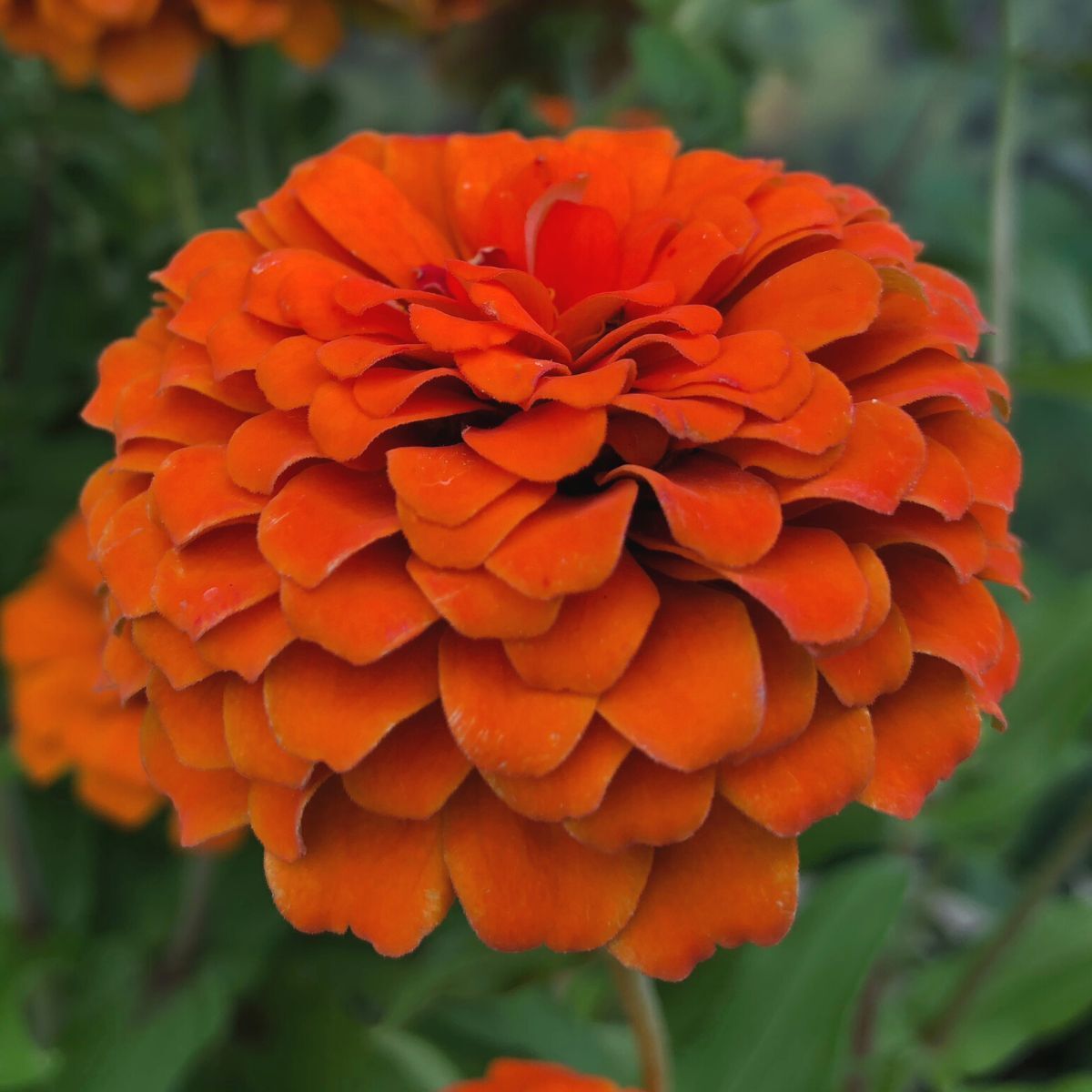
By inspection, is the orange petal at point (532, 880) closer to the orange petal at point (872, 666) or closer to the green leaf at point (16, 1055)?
the orange petal at point (872, 666)

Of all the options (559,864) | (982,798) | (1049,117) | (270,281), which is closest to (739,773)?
(559,864)

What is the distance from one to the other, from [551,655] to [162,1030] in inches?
17.9

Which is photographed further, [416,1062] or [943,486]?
[416,1062]

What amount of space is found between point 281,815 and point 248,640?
4cm

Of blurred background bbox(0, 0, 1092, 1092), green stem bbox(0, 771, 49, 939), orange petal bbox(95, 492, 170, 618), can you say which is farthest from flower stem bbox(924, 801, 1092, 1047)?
green stem bbox(0, 771, 49, 939)

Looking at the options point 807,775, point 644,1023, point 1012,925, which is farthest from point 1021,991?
point 807,775

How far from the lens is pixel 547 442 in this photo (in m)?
0.26

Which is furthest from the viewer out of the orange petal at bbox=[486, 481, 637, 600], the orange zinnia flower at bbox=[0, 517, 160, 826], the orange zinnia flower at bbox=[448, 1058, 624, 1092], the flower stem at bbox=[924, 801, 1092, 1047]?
the orange zinnia flower at bbox=[0, 517, 160, 826]

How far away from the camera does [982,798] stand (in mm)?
549

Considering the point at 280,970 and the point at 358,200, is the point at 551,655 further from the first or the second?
the point at 280,970

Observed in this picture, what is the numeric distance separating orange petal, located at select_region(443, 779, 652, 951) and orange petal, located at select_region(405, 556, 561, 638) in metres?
0.05

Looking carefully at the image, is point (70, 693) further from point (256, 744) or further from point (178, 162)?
point (256, 744)

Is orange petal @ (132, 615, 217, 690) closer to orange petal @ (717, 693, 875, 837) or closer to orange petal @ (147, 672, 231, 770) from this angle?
orange petal @ (147, 672, 231, 770)

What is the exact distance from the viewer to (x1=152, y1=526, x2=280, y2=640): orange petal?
262 mm
